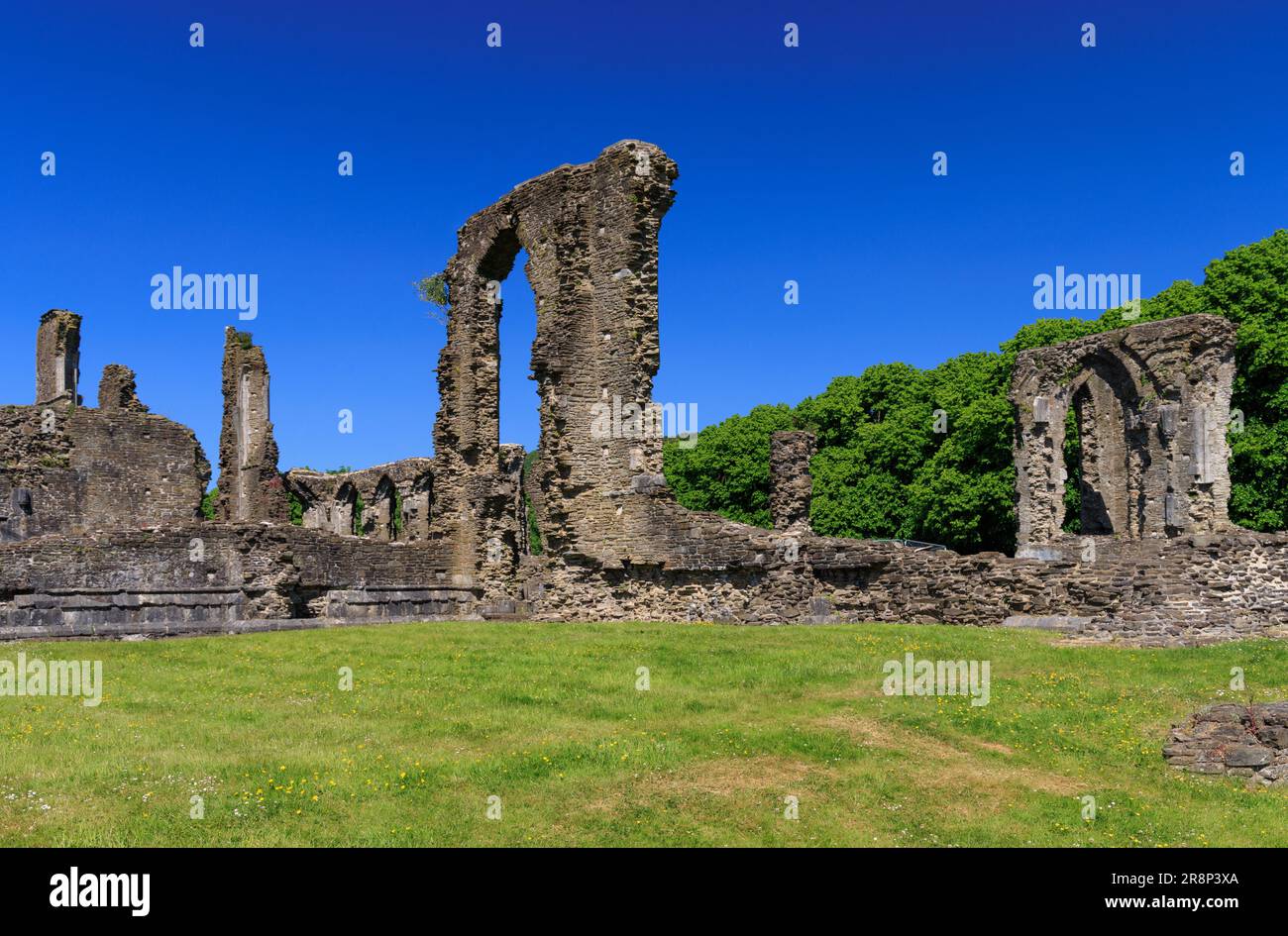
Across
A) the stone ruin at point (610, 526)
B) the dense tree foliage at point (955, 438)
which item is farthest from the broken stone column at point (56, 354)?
the dense tree foliage at point (955, 438)

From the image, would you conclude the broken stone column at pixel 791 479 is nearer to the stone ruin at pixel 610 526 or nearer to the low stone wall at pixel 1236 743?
the stone ruin at pixel 610 526

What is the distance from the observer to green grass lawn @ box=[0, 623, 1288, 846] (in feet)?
28.4

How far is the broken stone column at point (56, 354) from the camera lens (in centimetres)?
4081

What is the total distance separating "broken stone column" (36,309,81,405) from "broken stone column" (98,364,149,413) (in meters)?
4.27

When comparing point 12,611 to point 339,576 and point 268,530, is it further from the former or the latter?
point 339,576

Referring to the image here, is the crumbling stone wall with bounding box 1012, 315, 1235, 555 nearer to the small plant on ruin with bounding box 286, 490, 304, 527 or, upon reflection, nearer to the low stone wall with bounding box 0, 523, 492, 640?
the low stone wall with bounding box 0, 523, 492, 640

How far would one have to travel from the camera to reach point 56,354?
40.8 metres

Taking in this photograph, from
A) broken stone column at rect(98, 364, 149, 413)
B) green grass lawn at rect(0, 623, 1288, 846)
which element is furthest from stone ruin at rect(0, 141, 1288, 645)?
green grass lawn at rect(0, 623, 1288, 846)

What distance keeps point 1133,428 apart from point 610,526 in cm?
1819

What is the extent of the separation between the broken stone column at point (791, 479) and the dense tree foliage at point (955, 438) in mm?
17077

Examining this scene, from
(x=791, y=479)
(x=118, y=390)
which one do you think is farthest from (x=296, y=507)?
(x=791, y=479)

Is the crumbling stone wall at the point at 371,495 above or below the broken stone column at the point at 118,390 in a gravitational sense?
below
